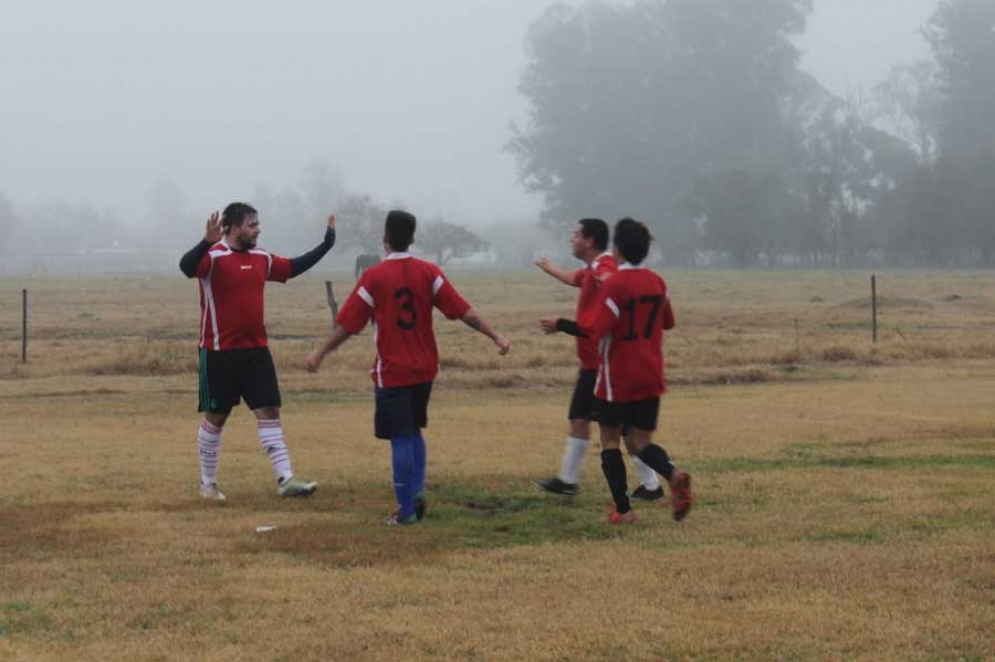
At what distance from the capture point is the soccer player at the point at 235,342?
1048cm

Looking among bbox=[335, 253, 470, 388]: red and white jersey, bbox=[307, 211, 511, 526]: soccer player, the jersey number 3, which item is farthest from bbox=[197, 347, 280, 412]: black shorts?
the jersey number 3

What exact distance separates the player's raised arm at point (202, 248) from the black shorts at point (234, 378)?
26.5 inches

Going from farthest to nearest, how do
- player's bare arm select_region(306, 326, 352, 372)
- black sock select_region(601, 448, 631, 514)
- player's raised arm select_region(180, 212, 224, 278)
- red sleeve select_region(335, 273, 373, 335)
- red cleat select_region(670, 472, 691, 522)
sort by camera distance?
1. player's raised arm select_region(180, 212, 224, 278)
2. player's bare arm select_region(306, 326, 352, 372)
3. red sleeve select_region(335, 273, 373, 335)
4. black sock select_region(601, 448, 631, 514)
5. red cleat select_region(670, 472, 691, 522)

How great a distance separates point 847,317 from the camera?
3947 cm

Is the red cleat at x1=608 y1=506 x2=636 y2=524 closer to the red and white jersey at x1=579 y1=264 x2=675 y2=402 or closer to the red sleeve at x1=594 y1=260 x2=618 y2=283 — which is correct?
the red and white jersey at x1=579 y1=264 x2=675 y2=402

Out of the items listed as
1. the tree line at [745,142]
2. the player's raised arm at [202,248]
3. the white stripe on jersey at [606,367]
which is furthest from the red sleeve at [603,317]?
the tree line at [745,142]

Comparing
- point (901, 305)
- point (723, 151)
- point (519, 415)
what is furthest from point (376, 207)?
point (519, 415)

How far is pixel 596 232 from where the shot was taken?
10.2 meters

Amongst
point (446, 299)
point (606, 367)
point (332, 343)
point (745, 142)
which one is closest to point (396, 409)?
point (332, 343)

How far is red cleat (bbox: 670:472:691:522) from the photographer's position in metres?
8.93

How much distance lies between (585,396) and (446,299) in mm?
1410

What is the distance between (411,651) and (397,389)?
3451mm

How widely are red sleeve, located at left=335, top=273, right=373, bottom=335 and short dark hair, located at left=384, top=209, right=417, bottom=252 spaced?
0.31m

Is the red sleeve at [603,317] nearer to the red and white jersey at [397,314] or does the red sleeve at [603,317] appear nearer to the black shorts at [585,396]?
the red and white jersey at [397,314]
